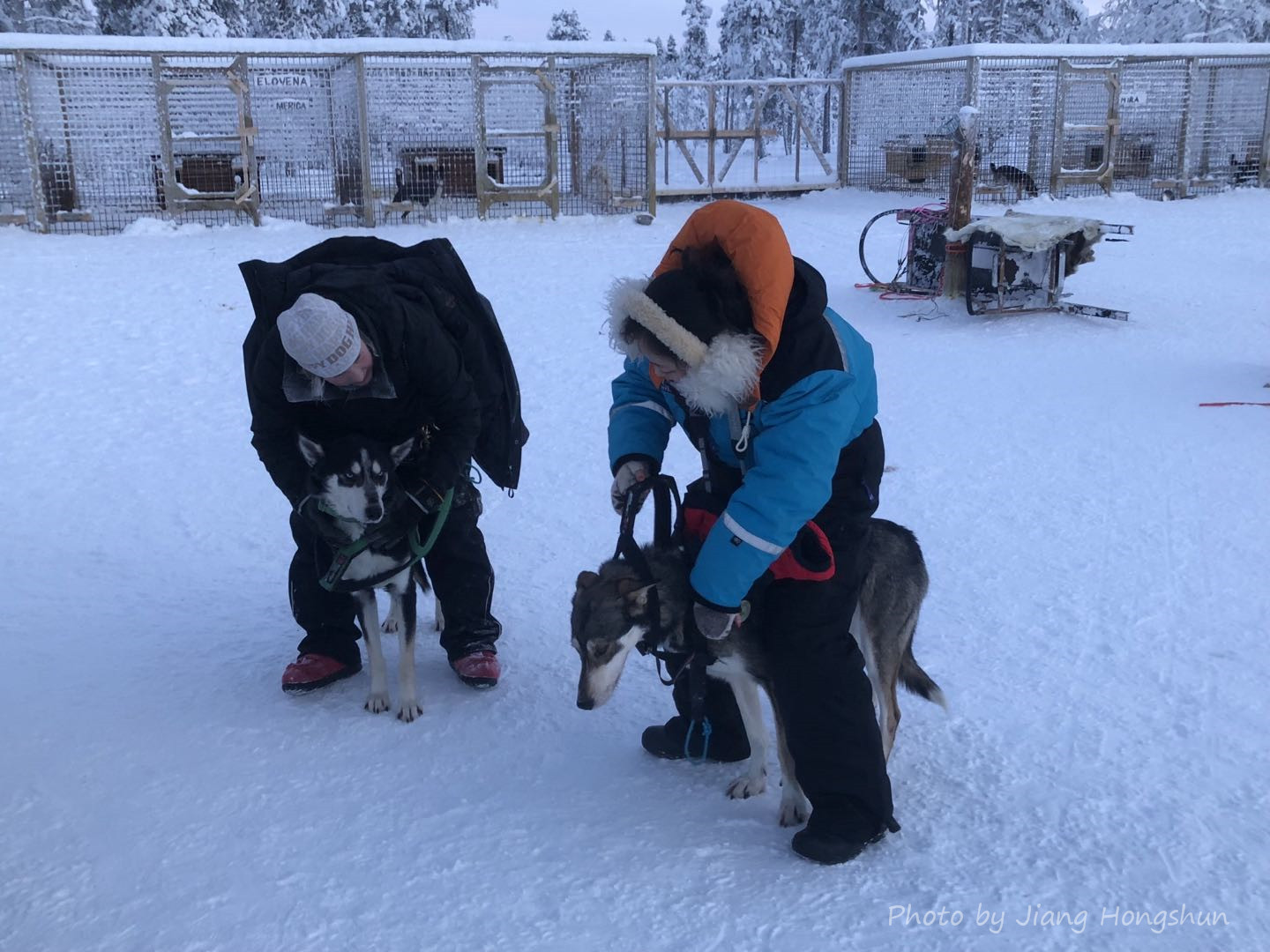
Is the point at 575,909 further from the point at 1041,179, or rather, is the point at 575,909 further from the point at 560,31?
the point at 560,31

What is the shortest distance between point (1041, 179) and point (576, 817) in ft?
54.5

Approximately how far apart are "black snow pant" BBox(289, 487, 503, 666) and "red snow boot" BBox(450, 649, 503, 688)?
0.03 metres

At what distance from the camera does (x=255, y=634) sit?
4129 millimetres

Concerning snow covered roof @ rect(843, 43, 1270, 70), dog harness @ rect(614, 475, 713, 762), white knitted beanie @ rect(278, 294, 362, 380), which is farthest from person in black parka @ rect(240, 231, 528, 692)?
snow covered roof @ rect(843, 43, 1270, 70)

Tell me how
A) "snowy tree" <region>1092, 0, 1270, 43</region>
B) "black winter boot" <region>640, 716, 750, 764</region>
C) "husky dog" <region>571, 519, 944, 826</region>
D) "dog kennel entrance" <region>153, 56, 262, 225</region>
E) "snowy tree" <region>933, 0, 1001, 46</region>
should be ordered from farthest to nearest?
"snowy tree" <region>933, 0, 1001, 46</region> < "snowy tree" <region>1092, 0, 1270, 43</region> < "dog kennel entrance" <region>153, 56, 262, 225</region> < "black winter boot" <region>640, 716, 750, 764</region> < "husky dog" <region>571, 519, 944, 826</region>

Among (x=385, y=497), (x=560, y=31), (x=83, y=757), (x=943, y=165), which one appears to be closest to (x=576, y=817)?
(x=385, y=497)

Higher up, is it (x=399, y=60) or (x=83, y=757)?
(x=399, y=60)

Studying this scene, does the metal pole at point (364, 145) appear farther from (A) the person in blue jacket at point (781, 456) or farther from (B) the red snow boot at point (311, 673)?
(A) the person in blue jacket at point (781, 456)

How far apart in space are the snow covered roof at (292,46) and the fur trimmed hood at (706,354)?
12138 mm

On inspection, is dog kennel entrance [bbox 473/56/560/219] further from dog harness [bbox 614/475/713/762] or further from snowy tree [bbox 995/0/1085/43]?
snowy tree [bbox 995/0/1085/43]

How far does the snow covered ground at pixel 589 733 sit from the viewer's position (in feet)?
8.22

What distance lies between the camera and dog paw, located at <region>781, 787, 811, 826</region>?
2.88 metres

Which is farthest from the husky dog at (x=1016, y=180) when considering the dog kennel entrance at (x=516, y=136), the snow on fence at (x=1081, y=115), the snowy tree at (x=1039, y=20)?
the snowy tree at (x=1039, y=20)

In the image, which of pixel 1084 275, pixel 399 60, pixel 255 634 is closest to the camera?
pixel 255 634
